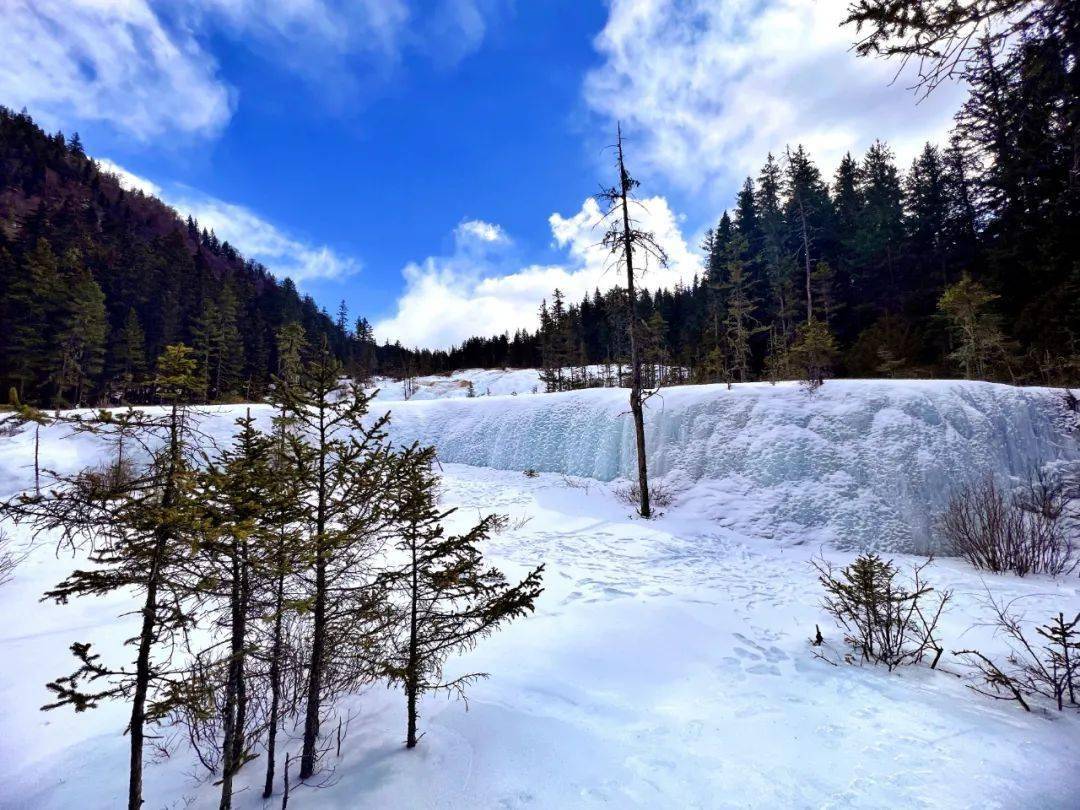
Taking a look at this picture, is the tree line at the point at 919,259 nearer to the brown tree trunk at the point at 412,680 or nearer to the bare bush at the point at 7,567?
the brown tree trunk at the point at 412,680

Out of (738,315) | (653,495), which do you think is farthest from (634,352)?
(738,315)

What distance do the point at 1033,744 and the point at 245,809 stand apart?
6597 mm

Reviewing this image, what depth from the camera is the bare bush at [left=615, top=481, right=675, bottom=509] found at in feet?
41.0

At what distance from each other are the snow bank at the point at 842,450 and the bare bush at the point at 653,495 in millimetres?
402

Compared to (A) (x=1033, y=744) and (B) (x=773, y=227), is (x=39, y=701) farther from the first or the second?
(B) (x=773, y=227)

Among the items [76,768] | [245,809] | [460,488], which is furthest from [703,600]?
[460,488]

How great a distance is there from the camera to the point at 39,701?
18.1 ft

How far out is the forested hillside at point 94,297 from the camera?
32.4m

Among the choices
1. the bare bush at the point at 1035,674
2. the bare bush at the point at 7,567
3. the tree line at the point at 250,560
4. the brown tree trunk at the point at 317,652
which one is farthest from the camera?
the bare bush at the point at 7,567

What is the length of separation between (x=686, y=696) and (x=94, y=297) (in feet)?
154

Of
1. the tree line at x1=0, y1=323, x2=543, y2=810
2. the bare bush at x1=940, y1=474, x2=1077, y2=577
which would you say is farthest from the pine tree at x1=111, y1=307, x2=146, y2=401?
the bare bush at x1=940, y1=474, x2=1077, y2=577

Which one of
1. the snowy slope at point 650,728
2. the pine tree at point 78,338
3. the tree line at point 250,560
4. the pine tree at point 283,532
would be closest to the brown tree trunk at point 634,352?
the snowy slope at point 650,728

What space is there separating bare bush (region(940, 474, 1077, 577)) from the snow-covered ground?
50 centimetres

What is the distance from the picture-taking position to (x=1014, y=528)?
26.6ft
